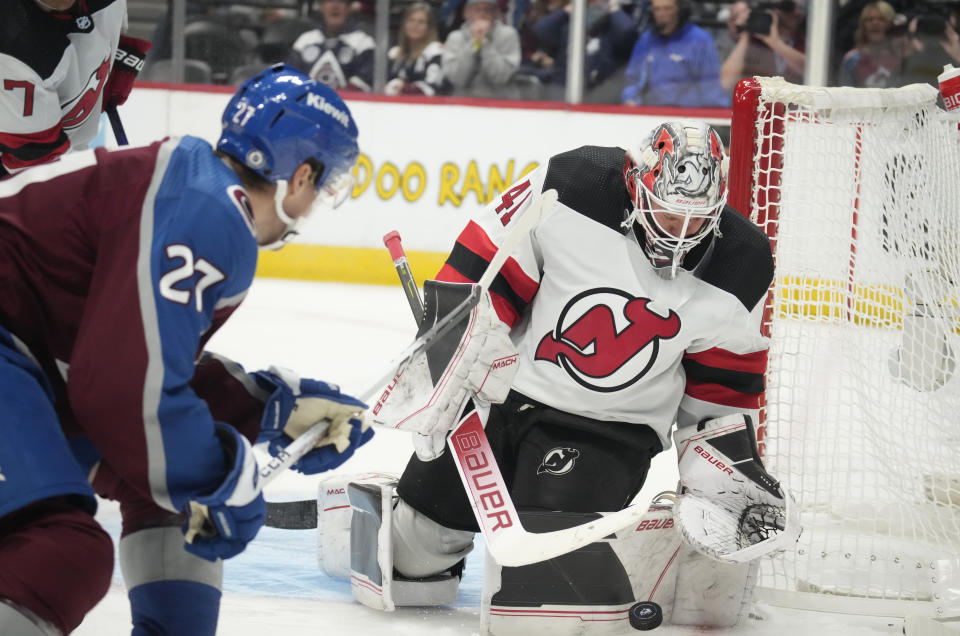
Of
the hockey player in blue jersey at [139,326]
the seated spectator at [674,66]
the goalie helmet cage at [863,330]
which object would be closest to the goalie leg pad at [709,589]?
the goalie helmet cage at [863,330]

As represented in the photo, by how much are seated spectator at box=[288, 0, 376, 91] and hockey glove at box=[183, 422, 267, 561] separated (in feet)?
17.8

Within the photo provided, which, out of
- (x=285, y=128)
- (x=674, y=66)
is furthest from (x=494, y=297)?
(x=674, y=66)

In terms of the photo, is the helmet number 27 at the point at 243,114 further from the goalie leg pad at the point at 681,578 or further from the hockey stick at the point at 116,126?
the hockey stick at the point at 116,126

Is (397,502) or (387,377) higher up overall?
(387,377)

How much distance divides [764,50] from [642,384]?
4.61 m

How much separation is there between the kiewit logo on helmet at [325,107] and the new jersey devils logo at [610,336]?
766 mm

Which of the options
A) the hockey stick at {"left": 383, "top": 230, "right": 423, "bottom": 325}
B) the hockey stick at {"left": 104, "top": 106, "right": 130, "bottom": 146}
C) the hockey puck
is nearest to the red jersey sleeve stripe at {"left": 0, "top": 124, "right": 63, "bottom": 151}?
the hockey stick at {"left": 104, "top": 106, "right": 130, "bottom": 146}

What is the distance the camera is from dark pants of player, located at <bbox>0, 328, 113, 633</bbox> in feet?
4.68

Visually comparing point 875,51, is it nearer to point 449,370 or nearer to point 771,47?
point 771,47

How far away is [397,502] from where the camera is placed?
7.78ft

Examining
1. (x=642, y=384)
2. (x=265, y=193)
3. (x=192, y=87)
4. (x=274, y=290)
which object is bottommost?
(x=274, y=290)

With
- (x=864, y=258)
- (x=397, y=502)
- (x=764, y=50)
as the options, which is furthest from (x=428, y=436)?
(x=764, y=50)

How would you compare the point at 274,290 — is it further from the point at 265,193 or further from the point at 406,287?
the point at 265,193

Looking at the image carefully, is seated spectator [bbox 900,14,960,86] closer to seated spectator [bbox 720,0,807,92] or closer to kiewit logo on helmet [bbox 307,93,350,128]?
seated spectator [bbox 720,0,807,92]
